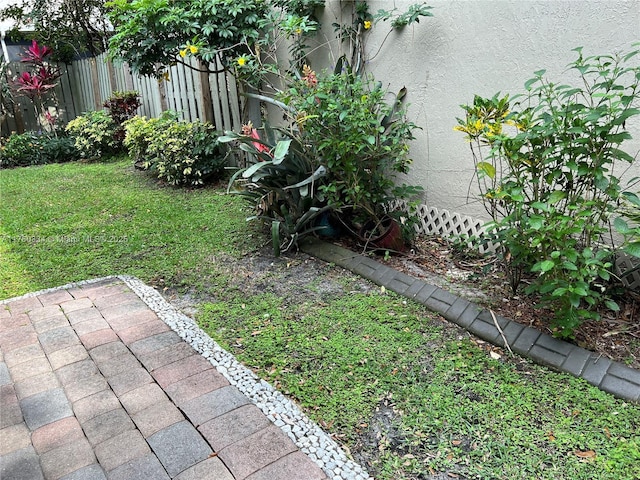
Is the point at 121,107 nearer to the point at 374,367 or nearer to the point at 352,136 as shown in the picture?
the point at 352,136

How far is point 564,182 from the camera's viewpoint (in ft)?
8.00

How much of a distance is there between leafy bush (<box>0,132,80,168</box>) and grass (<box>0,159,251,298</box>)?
1.90 m

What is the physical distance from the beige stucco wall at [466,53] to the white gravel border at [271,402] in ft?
6.77

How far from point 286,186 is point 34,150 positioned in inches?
249

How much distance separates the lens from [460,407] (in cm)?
196

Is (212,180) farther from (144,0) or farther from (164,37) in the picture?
(144,0)

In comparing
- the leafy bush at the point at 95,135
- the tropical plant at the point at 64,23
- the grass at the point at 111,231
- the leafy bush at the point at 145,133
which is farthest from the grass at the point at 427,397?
the tropical plant at the point at 64,23

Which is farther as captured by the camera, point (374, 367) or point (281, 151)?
point (281, 151)

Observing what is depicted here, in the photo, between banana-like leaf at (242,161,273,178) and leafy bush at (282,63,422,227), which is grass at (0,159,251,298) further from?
leafy bush at (282,63,422,227)

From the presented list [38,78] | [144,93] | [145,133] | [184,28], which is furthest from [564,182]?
[38,78]

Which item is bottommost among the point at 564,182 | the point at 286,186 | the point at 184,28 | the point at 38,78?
the point at 286,186

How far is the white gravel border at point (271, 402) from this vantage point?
65.5 inches

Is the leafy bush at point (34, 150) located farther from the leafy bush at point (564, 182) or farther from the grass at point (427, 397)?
the leafy bush at point (564, 182)

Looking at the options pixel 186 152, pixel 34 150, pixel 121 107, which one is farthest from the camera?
pixel 34 150
